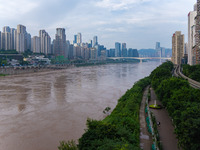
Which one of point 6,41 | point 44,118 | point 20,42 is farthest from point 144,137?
point 6,41

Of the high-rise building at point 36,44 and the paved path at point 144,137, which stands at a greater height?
the high-rise building at point 36,44

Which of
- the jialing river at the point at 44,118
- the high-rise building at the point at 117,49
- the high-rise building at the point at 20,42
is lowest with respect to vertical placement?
the jialing river at the point at 44,118

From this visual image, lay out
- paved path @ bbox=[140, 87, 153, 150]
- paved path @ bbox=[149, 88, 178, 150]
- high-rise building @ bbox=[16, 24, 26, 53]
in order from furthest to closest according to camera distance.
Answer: high-rise building @ bbox=[16, 24, 26, 53] → paved path @ bbox=[149, 88, 178, 150] → paved path @ bbox=[140, 87, 153, 150]

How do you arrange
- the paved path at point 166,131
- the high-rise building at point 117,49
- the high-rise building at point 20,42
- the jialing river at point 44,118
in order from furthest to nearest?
1. the high-rise building at point 117,49
2. the high-rise building at point 20,42
3. the jialing river at point 44,118
4. the paved path at point 166,131

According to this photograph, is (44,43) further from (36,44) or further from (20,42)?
(20,42)

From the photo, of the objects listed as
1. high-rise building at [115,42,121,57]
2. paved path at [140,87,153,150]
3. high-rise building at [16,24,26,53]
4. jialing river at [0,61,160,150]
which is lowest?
jialing river at [0,61,160,150]

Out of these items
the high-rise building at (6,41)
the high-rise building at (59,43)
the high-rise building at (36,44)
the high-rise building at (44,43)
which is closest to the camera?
the high-rise building at (6,41)

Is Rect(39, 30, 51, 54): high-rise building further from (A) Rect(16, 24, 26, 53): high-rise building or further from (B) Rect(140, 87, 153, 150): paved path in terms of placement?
(B) Rect(140, 87, 153, 150): paved path

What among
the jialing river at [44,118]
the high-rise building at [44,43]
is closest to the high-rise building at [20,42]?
the high-rise building at [44,43]

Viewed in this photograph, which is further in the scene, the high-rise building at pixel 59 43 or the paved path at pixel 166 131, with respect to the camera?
the high-rise building at pixel 59 43

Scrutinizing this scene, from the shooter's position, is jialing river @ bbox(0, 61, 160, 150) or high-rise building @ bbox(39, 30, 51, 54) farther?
high-rise building @ bbox(39, 30, 51, 54)

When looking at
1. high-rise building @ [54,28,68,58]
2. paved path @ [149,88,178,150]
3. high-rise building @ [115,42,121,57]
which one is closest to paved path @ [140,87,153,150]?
paved path @ [149,88,178,150]

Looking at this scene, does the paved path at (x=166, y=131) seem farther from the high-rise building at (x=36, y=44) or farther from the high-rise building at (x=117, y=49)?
the high-rise building at (x=117, y=49)
